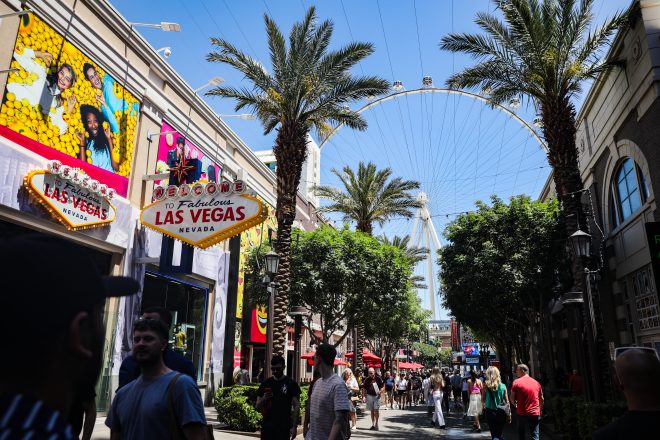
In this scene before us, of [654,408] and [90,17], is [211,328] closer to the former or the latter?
[90,17]

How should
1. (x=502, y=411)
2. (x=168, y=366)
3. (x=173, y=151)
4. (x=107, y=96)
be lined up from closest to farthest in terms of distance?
1. (x=168, y=366)
2. (x=502, y=411)
3. (x=107, y=96)
4. (x=173, y=151)

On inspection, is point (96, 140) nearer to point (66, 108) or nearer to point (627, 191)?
point (66, 108)

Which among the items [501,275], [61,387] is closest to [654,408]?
[61,387]

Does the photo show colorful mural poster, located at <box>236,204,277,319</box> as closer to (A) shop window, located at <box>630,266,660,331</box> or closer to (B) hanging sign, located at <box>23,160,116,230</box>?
(B) hanging sign, located at <box>23,160,116,230</box>

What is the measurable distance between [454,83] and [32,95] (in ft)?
45.1

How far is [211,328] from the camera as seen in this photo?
2134cm

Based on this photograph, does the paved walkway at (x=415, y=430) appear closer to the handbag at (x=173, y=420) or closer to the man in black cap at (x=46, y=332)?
the handbag at (x=173, y=420)

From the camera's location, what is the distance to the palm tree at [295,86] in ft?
56.2

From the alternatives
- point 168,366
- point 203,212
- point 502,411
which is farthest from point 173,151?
point 168,366

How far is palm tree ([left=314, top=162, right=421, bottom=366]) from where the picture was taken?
2862cm

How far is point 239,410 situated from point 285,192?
722 centimetres

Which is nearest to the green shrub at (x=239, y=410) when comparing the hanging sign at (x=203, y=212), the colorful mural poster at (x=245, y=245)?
the hanging sign at (x=203, y=212)

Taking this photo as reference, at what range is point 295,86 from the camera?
56.9 feet

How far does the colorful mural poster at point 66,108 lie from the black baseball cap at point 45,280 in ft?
40.9
